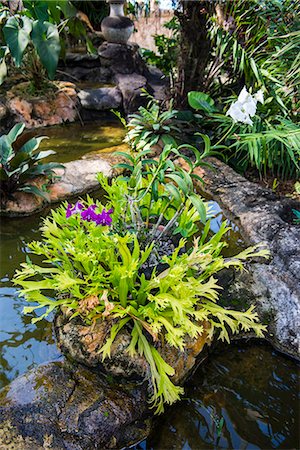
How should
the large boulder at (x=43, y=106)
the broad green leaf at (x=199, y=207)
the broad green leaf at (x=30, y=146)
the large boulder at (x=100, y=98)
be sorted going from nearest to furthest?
the broad green leaf at (x=199, y=207) → the broad green leaf at (x=30, y=146) → the large boulder at (x=43, y=106) → the large boulder at (x=100, y=98)

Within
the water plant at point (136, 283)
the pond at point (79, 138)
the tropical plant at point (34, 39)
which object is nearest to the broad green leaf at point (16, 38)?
the tropical plant at point (34, 39)

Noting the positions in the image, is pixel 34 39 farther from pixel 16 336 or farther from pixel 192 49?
pixel 16 336

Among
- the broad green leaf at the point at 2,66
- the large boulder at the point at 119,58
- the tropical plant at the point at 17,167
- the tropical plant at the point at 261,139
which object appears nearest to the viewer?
the tropical plant at the point at 17,167

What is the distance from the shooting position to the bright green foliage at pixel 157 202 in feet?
5.98

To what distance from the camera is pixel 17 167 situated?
2.97 meters

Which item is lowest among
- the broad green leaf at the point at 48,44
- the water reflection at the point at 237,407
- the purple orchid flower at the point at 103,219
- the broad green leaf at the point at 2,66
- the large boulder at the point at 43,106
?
the water reflection at the point at 237,407

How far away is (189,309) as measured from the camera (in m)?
1.63

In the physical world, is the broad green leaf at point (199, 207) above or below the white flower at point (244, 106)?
below

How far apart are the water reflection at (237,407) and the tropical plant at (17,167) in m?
1.96

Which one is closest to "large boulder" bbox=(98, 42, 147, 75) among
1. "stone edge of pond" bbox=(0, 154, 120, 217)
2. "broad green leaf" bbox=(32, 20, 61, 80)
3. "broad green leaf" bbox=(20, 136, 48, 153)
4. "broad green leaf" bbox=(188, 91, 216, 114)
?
"broad green leaf" bbox=(32, 20, 61, 80)

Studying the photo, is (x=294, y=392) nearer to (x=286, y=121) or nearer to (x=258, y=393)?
(x=258, y=393)

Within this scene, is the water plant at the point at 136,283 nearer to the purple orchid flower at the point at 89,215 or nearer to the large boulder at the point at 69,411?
the purple orchid flower at the point at 89,215

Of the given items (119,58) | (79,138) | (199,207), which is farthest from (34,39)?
(199,207)

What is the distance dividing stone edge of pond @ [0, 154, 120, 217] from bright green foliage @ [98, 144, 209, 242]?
38.0 inches
